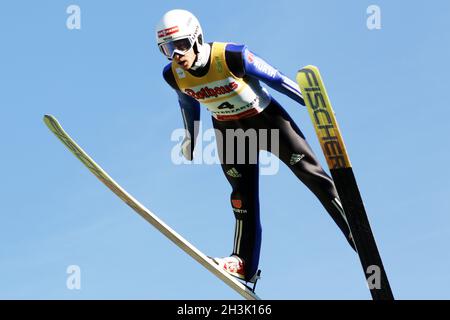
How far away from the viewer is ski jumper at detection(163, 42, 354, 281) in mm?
9930

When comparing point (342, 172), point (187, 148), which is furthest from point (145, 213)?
point (342, 172)

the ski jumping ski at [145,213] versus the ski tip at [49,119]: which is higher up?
the ski tip at [49,119]

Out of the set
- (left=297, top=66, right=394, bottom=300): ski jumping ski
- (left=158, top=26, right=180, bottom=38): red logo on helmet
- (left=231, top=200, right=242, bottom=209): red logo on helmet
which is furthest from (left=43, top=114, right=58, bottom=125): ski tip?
(left=297, top=66, right=394, bottom=300): ski jumping ski

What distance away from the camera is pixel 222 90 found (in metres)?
10.0

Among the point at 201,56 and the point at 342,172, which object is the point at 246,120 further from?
the point at 342,172

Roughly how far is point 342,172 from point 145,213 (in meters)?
2.60

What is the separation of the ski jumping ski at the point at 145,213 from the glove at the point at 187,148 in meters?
0.95

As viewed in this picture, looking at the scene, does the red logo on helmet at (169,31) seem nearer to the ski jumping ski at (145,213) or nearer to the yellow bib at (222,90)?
the yellow bib at (222,90)

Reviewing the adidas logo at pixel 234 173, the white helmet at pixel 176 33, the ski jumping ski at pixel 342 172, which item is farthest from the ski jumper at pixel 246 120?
the ski jumping ski at pixel 342 172

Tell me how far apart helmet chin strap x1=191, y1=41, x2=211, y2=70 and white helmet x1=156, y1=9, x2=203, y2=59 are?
0.02 metres

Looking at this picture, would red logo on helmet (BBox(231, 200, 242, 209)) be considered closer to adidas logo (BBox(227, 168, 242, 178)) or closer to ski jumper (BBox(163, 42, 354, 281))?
ski jumper (BBox(163, 42, 354, 281))

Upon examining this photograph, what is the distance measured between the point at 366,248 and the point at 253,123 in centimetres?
211

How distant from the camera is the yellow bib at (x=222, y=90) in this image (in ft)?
32.6
